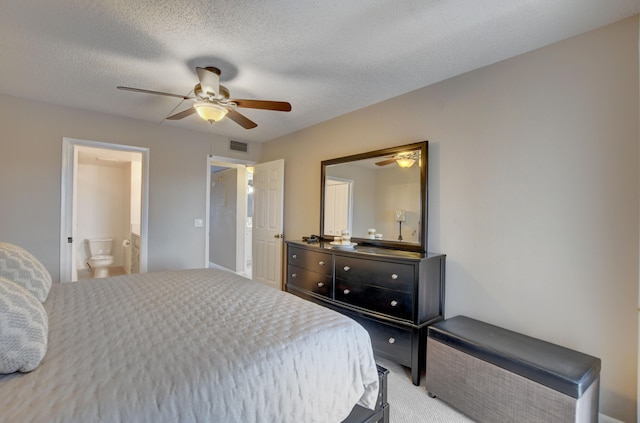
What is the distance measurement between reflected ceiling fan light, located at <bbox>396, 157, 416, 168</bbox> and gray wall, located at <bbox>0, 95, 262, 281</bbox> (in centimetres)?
280

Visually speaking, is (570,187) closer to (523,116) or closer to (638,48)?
(523,116)

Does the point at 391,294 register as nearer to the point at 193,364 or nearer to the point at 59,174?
the point at 193,364

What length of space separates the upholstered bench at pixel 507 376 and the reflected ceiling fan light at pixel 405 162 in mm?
1454

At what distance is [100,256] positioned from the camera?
5238 millimetres

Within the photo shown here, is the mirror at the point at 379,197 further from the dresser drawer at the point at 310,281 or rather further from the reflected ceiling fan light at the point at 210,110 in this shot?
the reflected ceiling fan light at the point at 210,110

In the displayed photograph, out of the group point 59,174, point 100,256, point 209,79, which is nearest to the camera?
point 209,79

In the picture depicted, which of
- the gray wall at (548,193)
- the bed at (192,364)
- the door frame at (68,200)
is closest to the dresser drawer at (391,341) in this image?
the gray wall at (548,193)

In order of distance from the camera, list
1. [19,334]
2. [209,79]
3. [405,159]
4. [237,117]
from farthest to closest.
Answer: [405,159] → [237,117] → [209,79] → [19,334]

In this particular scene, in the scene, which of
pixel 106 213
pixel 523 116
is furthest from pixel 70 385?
pixel 106 213

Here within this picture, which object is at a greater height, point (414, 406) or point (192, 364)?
point (192, 364)

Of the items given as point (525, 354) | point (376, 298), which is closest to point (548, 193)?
point (525, 354)

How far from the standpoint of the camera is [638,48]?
1.70 m

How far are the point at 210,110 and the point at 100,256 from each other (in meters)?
4.52

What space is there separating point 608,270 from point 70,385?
2678mm
